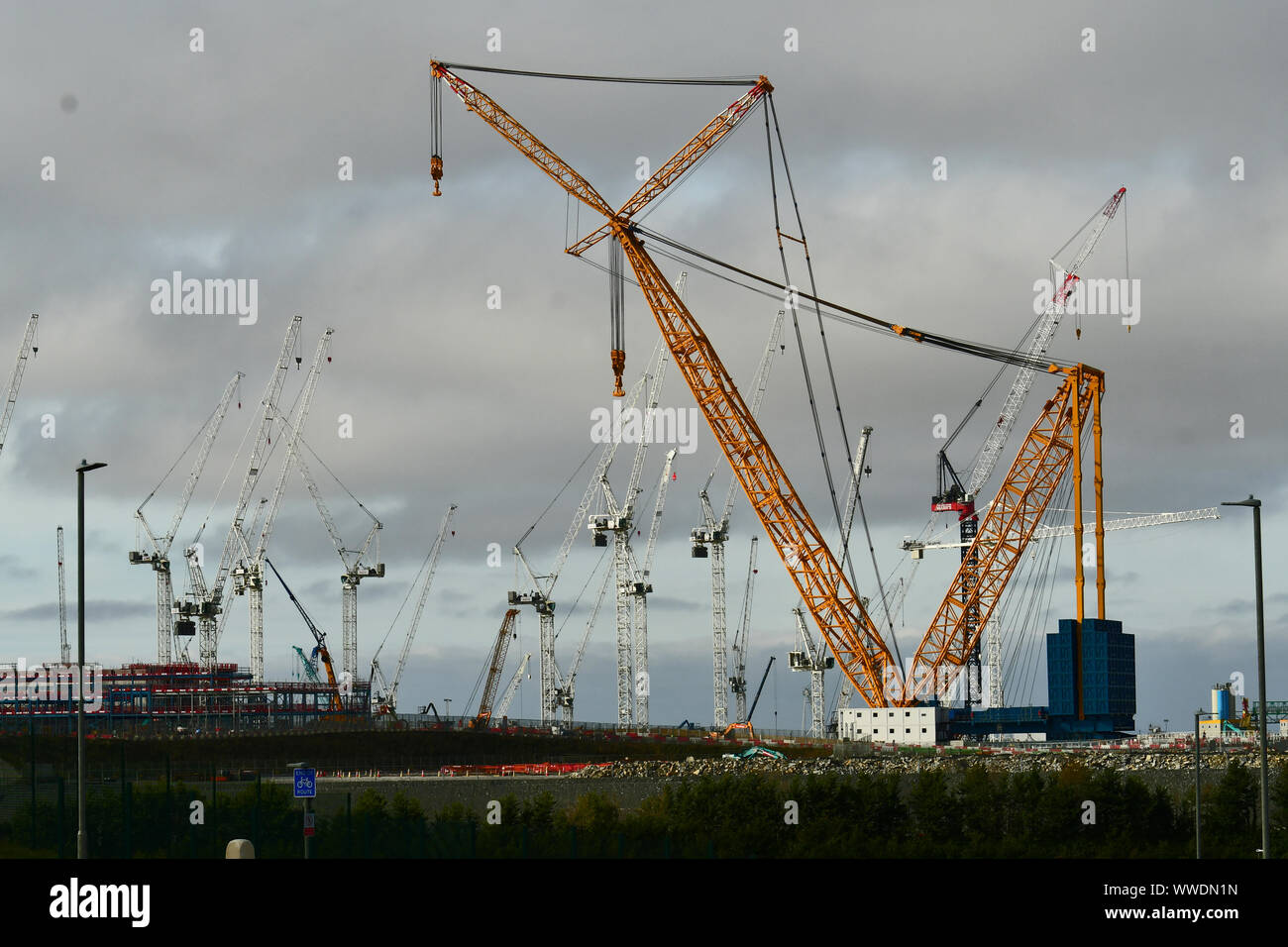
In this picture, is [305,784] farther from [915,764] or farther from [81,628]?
[915,764]

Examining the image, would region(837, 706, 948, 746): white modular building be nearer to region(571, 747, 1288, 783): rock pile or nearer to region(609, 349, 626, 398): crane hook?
region(571, 747, 1288, 783): rock pile

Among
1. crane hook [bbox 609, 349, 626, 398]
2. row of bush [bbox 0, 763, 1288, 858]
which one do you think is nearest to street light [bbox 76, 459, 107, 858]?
row of bush [bbox 0, 763, 1288, 858]

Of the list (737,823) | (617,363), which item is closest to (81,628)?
(737,823)

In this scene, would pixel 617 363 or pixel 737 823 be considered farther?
pixel 617 363

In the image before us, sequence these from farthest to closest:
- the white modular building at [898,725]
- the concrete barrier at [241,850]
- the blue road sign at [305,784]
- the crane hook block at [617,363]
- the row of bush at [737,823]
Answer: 1. the white modular building at [898,725]
2. the crane hook block at [617,363]
3. the row of bush at [737,823]
4. the blue road sign at [305,784]
5. the concrete barrier at [241,850]

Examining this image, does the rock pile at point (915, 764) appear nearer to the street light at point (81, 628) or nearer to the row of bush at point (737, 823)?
the row of bush at point (737, 823)

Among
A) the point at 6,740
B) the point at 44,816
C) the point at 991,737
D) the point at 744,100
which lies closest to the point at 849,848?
the point at 44,816

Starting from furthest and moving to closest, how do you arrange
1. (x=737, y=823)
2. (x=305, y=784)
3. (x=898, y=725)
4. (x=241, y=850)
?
(x=898, y=725) < (x=737, y=823) < (x=305, y=784) < (x=241, y=850)

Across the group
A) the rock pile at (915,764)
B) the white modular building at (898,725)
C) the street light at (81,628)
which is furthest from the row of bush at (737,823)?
the white modular building at (898,725)

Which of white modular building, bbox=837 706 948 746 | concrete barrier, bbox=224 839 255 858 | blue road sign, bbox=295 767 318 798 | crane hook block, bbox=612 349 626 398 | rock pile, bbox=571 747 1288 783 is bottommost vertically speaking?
rock pile, bbox=571 747 1288 783
